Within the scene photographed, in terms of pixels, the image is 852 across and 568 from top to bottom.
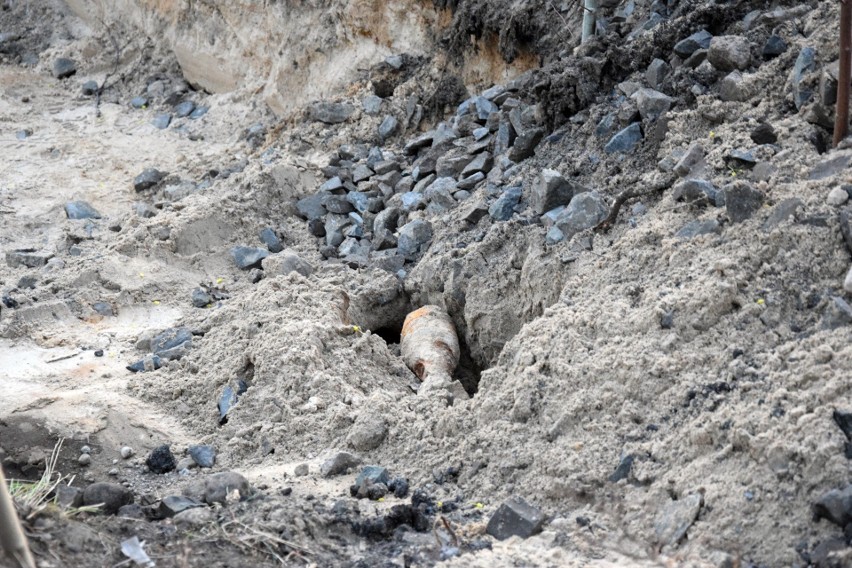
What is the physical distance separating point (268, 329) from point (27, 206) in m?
Answer: 2.72

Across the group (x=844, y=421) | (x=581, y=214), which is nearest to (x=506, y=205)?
(x=581, y=214)

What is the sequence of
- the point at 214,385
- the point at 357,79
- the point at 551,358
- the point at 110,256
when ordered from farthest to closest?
the point at 357,79, the point at 110,256, the point at 214,385, the point at 551,358

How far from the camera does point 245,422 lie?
14.4 feet

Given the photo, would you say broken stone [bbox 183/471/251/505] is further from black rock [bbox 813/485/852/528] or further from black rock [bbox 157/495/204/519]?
black rock [bbox 813/485/852/528]

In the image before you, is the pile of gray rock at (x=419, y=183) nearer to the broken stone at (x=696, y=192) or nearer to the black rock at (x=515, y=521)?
the broken stone at (x=696, y=192)

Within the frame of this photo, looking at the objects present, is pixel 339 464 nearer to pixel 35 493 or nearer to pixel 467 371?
pixel 35 493

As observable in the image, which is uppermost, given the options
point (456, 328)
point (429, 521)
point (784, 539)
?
point (784, 539)

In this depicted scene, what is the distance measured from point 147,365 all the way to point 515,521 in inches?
89.0

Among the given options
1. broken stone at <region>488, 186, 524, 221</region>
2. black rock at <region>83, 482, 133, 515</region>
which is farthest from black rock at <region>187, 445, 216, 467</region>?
broken stone at <region>488, 186, 524, 221</region>

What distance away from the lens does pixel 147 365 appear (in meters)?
4.90

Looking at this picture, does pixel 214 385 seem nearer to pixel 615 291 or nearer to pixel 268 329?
pixel 268 329

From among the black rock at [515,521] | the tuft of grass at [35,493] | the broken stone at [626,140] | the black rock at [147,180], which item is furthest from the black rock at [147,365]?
A: the broken stone at [626,140]

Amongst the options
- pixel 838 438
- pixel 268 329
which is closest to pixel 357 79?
pixel 268 329

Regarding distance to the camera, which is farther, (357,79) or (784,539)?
(357,79)
